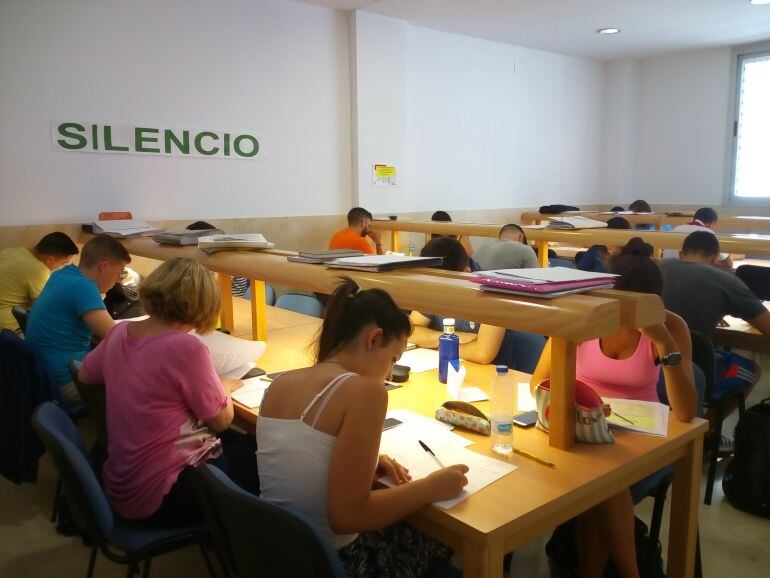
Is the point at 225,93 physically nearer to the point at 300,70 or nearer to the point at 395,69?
the point at 300,70

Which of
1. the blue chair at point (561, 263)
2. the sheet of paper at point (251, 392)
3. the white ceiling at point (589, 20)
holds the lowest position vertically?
the sheet of paper at point (251, 392)

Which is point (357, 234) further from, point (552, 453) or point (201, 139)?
point (552, 453)

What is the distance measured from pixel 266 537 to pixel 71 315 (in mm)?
1904

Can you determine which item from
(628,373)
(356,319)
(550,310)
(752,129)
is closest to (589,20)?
(752,129)

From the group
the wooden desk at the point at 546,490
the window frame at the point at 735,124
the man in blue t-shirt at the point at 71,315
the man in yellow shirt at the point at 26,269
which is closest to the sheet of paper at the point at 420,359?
the wooden desk at the point at 546,490

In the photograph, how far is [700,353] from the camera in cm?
263

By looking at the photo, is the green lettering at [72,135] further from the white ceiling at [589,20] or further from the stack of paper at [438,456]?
the stack of paper at [438,456]

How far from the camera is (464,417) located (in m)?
1.86

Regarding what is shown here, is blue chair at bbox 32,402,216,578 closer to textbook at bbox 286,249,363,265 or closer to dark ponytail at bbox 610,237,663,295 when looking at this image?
textbook at bbox 286,249,363,265

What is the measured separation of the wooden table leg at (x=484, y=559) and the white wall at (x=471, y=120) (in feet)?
14.5

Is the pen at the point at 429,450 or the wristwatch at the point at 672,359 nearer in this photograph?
the pen at the point at 429,450

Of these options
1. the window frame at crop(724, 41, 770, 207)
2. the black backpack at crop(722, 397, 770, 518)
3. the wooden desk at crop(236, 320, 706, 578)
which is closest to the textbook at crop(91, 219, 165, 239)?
the wooden desk at crop(236, 320, 706, 578)

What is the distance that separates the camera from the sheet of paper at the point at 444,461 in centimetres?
152

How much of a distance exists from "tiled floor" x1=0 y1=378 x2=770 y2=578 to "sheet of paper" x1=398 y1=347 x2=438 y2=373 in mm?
765
